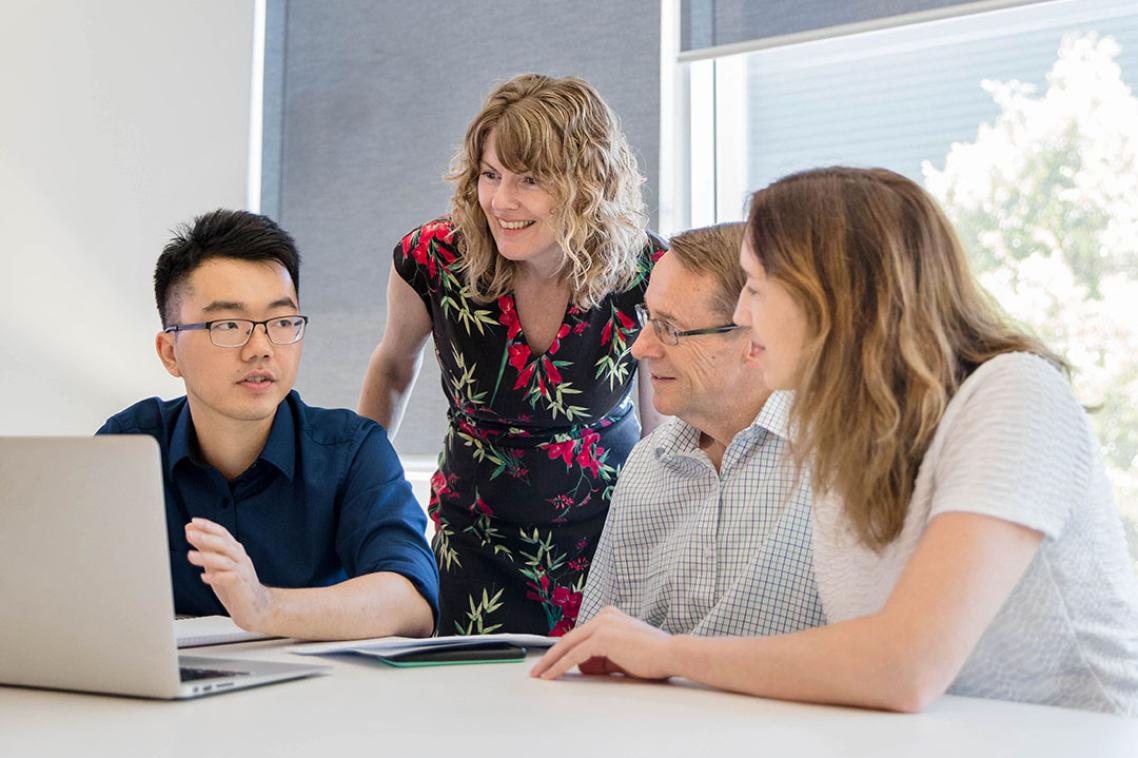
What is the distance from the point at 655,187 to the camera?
321cm

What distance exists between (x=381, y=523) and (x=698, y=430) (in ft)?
1.71

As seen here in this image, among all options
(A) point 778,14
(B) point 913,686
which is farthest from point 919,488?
(A) point 778,14

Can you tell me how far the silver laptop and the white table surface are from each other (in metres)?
0.04

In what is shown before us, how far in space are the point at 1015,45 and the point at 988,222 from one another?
1.33 ft

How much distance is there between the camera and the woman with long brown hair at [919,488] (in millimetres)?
1148

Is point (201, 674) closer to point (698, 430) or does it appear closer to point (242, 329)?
point (242, 329)

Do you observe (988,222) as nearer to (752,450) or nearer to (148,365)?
(752,450)

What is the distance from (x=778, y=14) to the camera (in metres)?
2.98

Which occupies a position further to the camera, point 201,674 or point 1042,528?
point 201,674

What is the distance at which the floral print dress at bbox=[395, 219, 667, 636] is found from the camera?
230cm

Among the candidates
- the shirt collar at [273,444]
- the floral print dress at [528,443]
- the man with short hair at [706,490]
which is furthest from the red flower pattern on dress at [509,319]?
the shirt collar at [273,444]

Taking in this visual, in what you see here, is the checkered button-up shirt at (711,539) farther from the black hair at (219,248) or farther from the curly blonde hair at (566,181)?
the black hair at (219,248)

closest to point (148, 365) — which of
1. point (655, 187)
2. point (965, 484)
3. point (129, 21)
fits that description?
point (129, 21)

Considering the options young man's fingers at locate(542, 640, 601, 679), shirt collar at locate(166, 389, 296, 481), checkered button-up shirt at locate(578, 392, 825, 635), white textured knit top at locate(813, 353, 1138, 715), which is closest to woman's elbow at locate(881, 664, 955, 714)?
white textured knit top at locate(813, 353, 1138, 715)
